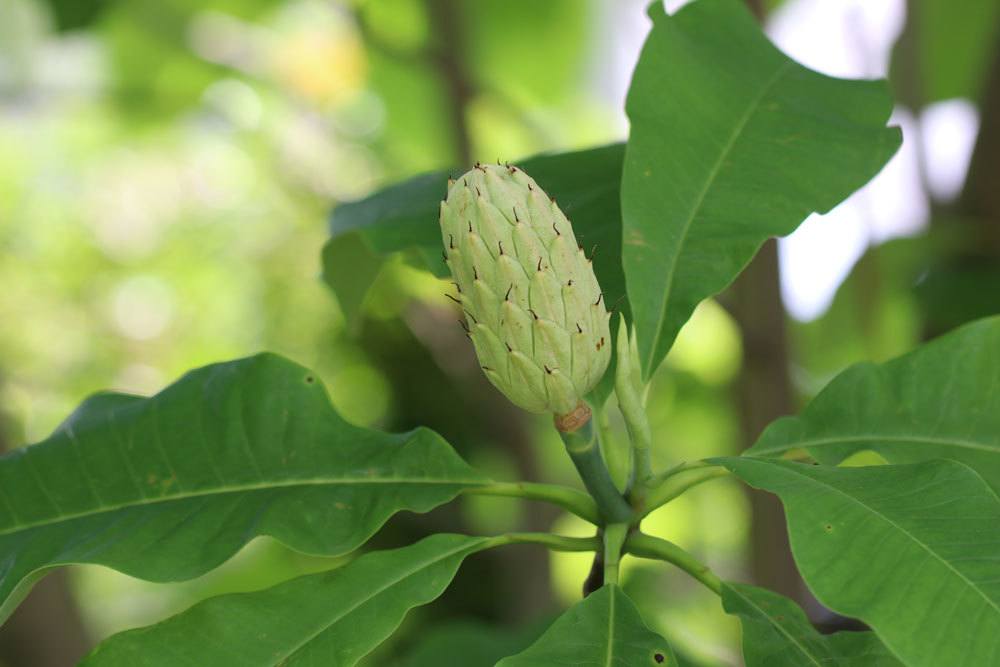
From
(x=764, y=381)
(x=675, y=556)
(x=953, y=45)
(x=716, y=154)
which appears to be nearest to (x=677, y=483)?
(x=675, y=556)

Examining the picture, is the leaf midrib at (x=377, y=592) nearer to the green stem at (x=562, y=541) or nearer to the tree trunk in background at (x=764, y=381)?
the green stem at (x=562, y=541)

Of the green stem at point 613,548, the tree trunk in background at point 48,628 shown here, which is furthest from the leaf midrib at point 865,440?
the tree trunk in background at point 48,628

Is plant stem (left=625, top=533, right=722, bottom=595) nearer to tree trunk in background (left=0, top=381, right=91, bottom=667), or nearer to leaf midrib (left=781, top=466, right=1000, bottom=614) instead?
leaf midrib (left=781, top=466, right=1000, bottom=614)

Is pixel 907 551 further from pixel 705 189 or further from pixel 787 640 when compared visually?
pixel 705 189

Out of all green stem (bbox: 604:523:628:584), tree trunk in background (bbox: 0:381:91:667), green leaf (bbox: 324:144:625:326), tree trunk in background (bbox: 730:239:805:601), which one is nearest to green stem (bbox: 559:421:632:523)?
green stem (bbox: 604:523:628:584)

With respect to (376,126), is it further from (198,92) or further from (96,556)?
(96,556)

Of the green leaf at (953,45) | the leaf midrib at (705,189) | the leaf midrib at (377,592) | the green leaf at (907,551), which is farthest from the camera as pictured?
the green leaf at (953,45)

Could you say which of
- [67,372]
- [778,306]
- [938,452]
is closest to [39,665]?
[778,306]
